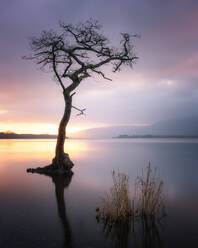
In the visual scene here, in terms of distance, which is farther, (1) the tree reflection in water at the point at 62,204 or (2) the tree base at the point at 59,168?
(2) the tree base at the point at 59,168

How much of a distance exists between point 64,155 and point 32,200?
22.2ft

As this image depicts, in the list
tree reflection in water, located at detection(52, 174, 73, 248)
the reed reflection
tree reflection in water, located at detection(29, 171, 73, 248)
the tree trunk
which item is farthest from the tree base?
the reed reflection

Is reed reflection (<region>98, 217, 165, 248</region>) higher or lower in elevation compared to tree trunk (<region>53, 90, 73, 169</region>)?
lower

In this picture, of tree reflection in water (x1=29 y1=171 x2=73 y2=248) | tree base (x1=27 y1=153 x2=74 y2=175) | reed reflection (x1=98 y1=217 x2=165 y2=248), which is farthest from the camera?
tree base (x1=27 y1=153 x2=74 y2=175)

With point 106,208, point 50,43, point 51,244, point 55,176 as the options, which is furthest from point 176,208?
point 50,43

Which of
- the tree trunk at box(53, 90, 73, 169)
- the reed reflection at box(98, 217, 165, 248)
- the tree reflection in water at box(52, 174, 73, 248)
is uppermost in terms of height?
the tree trunk at box(53, 90, 73, 169)

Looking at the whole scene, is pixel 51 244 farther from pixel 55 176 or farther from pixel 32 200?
pixel 55 176

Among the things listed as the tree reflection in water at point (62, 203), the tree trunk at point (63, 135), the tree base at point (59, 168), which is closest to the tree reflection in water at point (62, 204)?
the tree reflection in water at point (62, 203)

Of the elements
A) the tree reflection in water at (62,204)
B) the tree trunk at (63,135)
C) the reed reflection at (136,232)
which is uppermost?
the tree trunk at (63,135)

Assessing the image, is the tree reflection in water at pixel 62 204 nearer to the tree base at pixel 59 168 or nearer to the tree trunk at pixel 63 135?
the tree base at pixel 59 168

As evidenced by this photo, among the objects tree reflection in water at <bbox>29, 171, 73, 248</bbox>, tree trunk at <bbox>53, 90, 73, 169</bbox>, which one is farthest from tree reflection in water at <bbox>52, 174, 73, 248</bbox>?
tree trunk at <bbox>53, 90, 73, 169</bbox>

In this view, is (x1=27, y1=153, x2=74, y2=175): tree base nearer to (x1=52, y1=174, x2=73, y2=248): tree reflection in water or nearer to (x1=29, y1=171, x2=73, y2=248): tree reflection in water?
(x1=29, y1=171, x2=73, y2=248): tree reflection in water

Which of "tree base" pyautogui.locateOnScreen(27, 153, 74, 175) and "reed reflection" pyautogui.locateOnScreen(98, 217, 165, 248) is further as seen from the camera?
"tree base" pyautogui.locateOnScreen(27, 153, 74, 175)

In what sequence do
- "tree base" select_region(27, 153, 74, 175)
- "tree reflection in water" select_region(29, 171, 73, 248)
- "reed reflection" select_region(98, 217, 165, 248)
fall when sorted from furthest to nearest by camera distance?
1. "tree base" select_region(27, 153, 74, 175)
2. "tree reflection in water" select_region(29, 171, 73, 248)
3. "reed reflection" select_region(98, 217, 165, 248)
